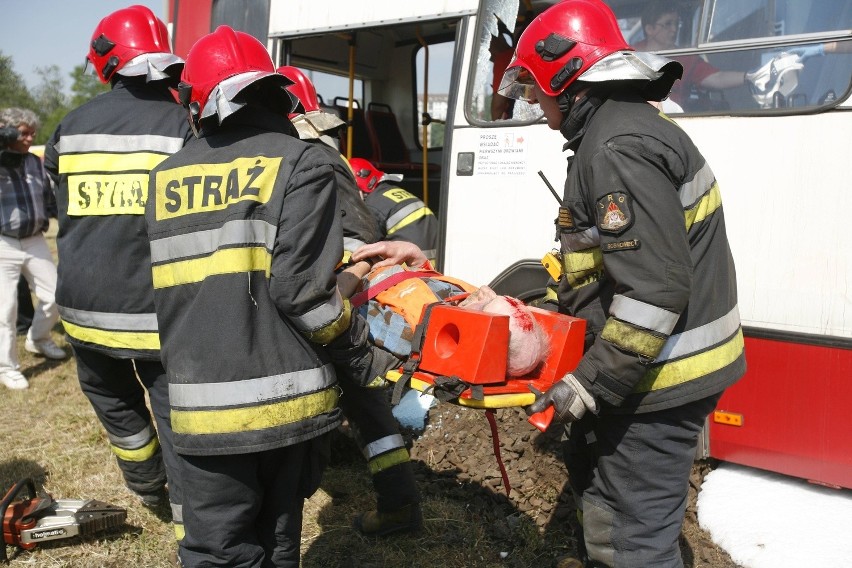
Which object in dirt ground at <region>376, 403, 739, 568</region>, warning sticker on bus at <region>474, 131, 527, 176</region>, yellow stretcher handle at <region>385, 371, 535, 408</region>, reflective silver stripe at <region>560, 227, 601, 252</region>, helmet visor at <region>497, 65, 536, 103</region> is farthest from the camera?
warning sticker on bus at <region>474, 131, 527, 176</region>

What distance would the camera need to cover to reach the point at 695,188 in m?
2.13

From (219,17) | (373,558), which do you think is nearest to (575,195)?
(373,558)

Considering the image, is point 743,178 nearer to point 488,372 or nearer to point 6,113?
point 488,372

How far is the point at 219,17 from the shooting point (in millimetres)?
5164

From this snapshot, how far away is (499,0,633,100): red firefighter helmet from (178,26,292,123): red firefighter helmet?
0.82 m

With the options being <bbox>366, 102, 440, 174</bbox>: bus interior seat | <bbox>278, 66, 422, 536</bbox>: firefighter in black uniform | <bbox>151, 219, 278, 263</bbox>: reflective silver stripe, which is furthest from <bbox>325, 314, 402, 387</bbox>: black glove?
<bbox>366, 102, 440, 174</bbox>: bus interior seat

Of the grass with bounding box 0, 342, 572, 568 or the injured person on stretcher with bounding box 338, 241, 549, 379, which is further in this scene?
the grass with bounding box 0, 342, 572, 568

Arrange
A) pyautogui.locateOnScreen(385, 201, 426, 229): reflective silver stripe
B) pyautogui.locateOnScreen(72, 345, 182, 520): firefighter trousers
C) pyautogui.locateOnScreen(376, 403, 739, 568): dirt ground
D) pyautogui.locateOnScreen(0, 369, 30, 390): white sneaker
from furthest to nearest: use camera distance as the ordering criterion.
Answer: pyautogui.locateOnScreen(0, 369, 30, 390): white sneaker
pyautogui.locateOnScreen(385, 201, 426, 229): reflective silver stripe
pyautogui.locateOnScreen(376, 403, 739, 568): dirt ground
pyautogui.locateOnScreen(72, 345, 182, 520): firefighter trousers

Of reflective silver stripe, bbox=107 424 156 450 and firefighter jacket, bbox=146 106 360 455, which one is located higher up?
firefighter jacket, bbox=146 106 360 455

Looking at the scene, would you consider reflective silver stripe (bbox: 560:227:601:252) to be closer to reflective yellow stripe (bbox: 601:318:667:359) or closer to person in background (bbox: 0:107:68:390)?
reflective yellow stripe (bbox: 601:318:667:359)

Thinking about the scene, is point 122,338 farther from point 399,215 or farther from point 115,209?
point 399,215

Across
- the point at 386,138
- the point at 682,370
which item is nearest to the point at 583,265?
the point at 682,370

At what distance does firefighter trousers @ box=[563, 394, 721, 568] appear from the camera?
7.38ft

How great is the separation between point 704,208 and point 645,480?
86 centimetres
